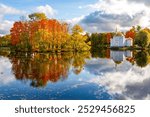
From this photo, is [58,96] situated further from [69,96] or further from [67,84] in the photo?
[67,84]

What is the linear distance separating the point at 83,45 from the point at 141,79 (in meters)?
27.7

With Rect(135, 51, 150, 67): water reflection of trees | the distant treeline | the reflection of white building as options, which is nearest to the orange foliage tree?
the distant treeline

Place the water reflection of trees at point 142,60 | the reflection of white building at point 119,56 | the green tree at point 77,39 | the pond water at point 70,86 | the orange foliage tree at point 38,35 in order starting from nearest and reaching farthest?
the pond water at point 70,86 → the water reflection of trees at point 142,60 → the reflection of white building at point 119,56 → the orange foliage tree at point 38,35 → the green tree at point 77,39

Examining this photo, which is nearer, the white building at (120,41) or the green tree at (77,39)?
the green tree at (77,39)

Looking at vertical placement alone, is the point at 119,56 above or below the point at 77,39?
below

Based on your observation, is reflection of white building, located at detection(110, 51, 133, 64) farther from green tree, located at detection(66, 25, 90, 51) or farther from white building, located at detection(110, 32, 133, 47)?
white building, located at detection(110, 32, 133, 47)

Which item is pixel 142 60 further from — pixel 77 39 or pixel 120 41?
pixel 120 41

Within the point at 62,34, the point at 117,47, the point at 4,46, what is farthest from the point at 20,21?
the point at 117,47

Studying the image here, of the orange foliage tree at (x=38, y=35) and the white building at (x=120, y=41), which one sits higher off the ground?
the orange foliage tree at (x=38, y=35)

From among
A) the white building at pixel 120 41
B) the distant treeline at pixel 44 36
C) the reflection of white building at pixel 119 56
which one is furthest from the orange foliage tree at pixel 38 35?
the white building at pixel 120 41

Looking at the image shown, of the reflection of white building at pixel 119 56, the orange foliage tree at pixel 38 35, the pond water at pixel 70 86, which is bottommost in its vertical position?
the reflection of white building at pixel 119 56

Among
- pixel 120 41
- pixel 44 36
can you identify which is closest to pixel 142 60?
pixel 44 36

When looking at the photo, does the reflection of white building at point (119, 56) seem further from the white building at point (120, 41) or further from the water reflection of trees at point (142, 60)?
the white building at point (120, 41)

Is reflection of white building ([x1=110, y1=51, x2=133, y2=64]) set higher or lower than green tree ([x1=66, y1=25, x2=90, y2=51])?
lower
